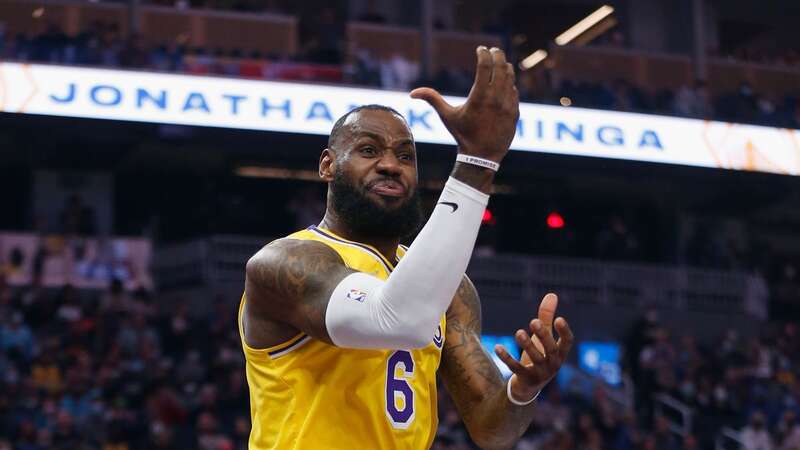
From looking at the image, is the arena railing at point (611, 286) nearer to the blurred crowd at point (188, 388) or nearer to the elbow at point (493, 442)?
the blurred crowd at point (188, 388)

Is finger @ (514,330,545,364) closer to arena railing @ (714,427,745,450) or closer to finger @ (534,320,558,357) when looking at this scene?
finger @ (534,320,558,357)

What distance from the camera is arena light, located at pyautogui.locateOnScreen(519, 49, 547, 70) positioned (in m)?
28.0

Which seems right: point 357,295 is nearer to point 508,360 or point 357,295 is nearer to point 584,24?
point 508,360

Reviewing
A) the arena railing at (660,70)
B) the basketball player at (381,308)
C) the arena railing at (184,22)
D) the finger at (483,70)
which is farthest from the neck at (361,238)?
the arena railing at (660,70)

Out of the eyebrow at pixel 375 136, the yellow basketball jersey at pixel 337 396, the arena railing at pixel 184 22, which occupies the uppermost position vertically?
the arena railing at pixel 184 22

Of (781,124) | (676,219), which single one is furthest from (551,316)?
(676,219)

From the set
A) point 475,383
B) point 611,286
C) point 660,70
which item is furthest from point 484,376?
point 660,70

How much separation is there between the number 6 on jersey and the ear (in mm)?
587

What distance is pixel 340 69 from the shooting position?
765 inches

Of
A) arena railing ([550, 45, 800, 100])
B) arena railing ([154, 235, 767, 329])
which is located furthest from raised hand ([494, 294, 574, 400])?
arena railing ([550, 45, 800, 100])

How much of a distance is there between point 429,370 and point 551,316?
418mm

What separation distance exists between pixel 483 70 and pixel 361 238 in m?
0.88

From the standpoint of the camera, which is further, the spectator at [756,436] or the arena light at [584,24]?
the arena light at [584,24]

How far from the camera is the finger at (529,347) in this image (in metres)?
3.61
